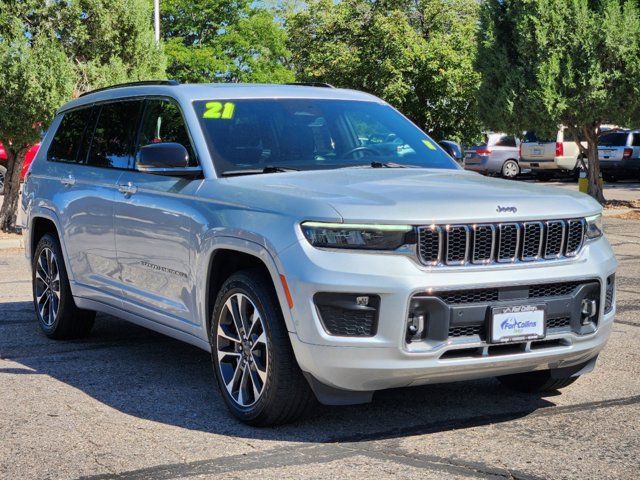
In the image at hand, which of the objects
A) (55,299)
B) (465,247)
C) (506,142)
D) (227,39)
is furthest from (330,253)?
(227,39)

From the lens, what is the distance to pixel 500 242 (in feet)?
16.6

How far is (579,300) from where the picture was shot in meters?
A: 5.27

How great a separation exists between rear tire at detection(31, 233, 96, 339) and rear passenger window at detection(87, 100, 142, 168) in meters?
0.88

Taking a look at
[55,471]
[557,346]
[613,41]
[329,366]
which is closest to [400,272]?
[329,366]

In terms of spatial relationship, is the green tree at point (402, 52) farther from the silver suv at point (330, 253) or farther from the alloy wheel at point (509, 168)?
the silver suv at point (330, 253)

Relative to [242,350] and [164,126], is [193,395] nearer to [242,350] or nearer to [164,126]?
[242,350]

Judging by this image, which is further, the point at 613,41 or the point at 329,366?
the point at 613,41

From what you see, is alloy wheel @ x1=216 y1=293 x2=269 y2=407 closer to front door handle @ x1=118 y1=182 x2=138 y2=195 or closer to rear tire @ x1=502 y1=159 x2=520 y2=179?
front door handle @ x1=118 y1=182 x2=138 y2=195

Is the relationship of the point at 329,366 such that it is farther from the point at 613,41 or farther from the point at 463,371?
the point at 613,41

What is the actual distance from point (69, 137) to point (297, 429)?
12.0 ft

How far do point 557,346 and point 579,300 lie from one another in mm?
256

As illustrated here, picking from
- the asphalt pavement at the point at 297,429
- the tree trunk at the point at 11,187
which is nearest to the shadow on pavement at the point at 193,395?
the asphalt pavement at the point at 297,429

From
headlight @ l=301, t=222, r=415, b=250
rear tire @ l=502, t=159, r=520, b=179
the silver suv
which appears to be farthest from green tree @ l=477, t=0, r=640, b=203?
headlight @ l=301, t=222, r=415, b=250

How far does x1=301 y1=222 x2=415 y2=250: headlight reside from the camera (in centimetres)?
486
